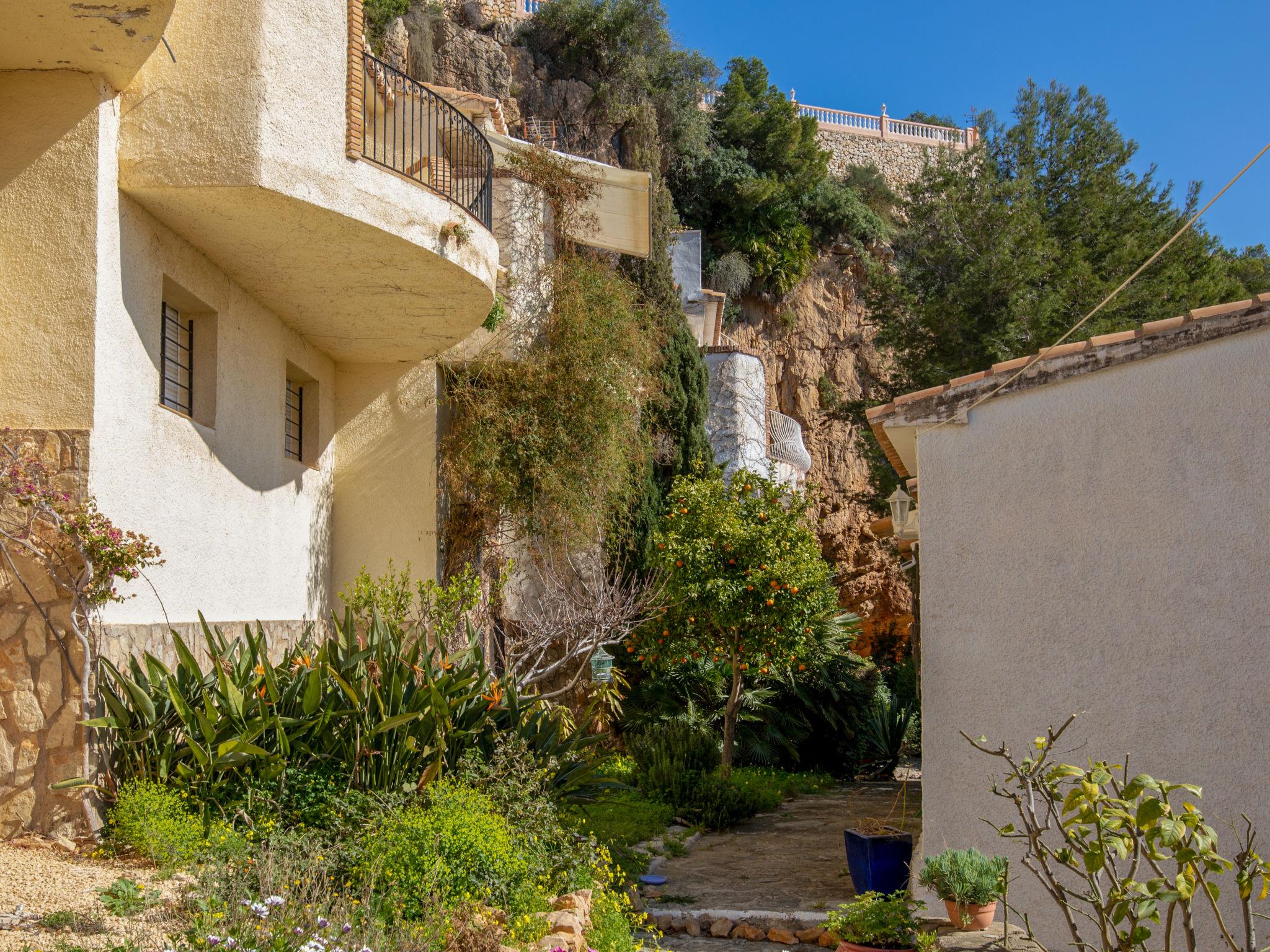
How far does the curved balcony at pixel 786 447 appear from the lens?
2438 cm

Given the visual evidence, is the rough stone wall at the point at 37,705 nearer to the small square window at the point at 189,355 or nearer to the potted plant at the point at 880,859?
the small square window at the point at 189,355

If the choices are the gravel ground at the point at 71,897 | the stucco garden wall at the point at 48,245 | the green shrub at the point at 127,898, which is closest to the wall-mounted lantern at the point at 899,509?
the stucco garden wall at the point at 48,245

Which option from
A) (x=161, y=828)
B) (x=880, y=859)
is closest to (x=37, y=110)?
(x=161, y=828)

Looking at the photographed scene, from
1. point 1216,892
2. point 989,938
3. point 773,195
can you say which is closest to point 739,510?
point 989,938

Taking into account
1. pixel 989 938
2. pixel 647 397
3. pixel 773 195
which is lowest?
pixel 989 938

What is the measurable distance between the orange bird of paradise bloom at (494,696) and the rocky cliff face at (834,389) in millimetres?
20543

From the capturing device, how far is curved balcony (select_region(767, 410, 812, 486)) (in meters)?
24.4

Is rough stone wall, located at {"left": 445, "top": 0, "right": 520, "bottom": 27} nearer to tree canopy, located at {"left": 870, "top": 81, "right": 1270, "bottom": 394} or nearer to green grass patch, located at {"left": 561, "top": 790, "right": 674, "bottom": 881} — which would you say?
tree canopy, located at {"left": 870, "top": 81, "right": 1270, "bottom": 394}

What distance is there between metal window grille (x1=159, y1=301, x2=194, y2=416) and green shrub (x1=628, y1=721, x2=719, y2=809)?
707 cm

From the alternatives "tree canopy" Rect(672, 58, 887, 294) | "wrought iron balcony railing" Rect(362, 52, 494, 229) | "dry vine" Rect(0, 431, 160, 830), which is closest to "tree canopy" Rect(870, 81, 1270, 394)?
"tree canopy" Rect(672, 58, 887, 294)

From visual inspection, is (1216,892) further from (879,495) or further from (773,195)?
(773,195)

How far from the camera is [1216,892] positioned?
3730 mm

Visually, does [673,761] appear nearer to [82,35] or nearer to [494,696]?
[494,696]

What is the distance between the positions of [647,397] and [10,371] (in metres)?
8.90
